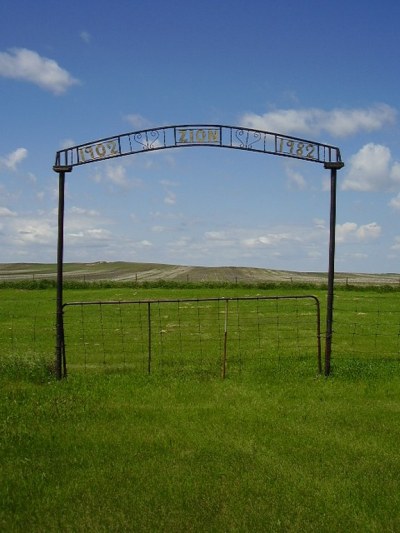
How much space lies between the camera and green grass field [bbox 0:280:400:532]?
6.24 m

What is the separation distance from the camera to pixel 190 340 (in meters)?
20.9

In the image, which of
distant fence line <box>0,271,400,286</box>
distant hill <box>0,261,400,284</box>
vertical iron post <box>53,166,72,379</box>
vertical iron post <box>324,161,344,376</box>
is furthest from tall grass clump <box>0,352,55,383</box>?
distant hill <box>0,261,400,284</box>

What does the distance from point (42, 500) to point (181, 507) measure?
5.33ft

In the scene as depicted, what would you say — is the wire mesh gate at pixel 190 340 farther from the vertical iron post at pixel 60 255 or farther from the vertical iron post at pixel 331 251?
the vertical iron post at pixel 60 255

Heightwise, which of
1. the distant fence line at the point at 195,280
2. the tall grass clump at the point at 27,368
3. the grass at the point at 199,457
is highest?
the distant fence line at the point at 195,280

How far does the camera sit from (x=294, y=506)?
6402 millimetres

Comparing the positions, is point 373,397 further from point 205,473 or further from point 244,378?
point 205,473

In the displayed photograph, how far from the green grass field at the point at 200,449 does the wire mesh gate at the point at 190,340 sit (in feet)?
4.83

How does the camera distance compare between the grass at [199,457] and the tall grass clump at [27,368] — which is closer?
the grass at [199,457]

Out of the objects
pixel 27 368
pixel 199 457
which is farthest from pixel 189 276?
pixel 199 457

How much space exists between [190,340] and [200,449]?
41.9ft

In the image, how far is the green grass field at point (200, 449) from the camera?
6.24 meters

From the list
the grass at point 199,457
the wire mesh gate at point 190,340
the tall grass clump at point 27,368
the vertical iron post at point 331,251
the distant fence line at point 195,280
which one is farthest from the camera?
the distant fence line at point 195,280

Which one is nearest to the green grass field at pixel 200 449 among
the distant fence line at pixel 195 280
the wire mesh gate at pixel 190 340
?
the wire mesh gate at pixel 190 340
